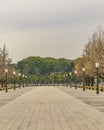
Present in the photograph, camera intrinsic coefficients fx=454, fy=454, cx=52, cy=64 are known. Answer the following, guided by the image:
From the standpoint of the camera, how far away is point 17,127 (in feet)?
48.4

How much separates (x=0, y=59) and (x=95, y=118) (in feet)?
217

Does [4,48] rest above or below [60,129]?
above

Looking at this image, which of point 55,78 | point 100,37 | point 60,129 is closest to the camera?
point 60,129

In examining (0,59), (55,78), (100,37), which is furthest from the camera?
(55,78)

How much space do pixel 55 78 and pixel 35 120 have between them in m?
151

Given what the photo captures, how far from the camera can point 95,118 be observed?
17578 mm

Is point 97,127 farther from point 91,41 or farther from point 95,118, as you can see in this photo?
point 91,41

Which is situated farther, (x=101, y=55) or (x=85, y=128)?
(x=101, y=55)

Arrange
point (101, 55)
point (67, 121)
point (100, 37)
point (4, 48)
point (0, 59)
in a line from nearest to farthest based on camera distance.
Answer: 1. point (67, 121)
2. point (101, 55)
3. point (100, 37)
4. point (0, 59)
5. point (4, 48)

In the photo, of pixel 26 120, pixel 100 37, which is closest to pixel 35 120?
pixel 26 120

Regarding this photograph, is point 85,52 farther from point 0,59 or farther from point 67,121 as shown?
point 67,121

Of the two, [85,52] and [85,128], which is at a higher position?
[85,52]

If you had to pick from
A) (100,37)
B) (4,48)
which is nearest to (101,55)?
(100,37)

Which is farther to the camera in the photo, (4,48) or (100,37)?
(4,48)
